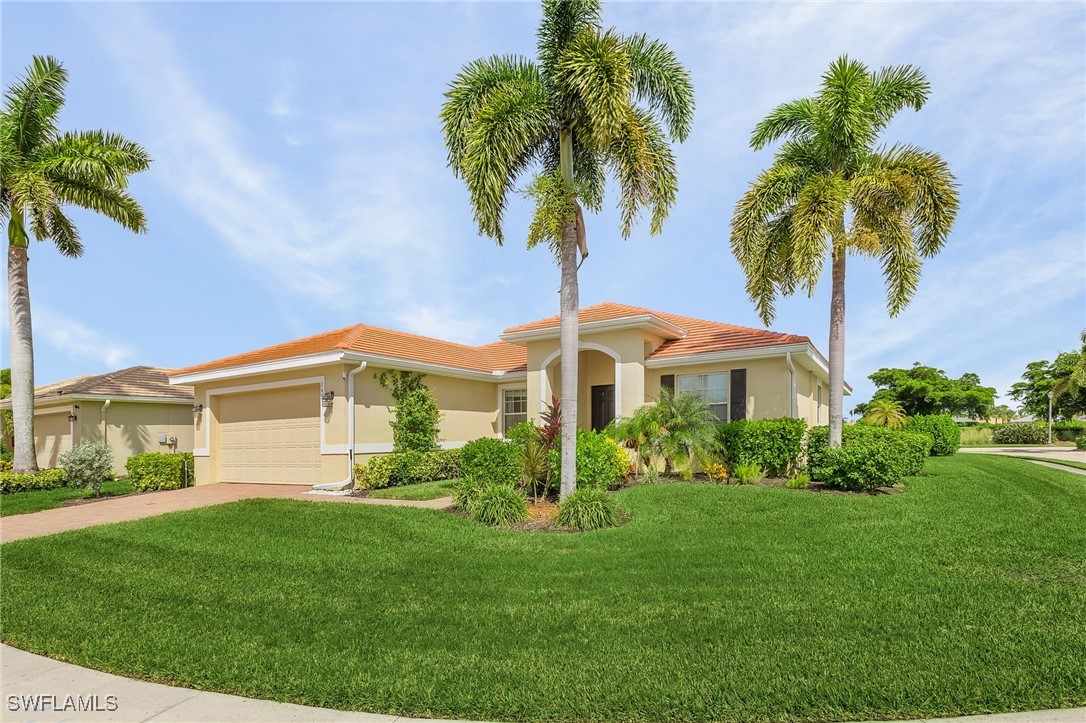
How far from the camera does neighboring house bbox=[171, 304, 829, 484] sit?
14.1 m

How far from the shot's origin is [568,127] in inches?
421

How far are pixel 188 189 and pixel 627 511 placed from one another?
38.0 ft

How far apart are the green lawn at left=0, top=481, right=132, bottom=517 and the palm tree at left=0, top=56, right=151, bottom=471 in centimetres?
218

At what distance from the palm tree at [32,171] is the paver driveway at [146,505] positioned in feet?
20.3

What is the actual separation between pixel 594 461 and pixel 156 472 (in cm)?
1309

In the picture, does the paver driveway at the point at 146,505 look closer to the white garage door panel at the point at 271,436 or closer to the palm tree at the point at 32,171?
the white garage door panel at the point at 271,436

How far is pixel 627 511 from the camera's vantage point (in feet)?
30.9

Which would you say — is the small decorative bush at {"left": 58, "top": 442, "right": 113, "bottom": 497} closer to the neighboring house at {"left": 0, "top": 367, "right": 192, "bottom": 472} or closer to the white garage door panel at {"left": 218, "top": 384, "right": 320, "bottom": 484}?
the white garage door panel at {"left": 218, "top": 384, "right": 320, "bottom": 484}

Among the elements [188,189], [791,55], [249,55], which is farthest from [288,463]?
[791,55]

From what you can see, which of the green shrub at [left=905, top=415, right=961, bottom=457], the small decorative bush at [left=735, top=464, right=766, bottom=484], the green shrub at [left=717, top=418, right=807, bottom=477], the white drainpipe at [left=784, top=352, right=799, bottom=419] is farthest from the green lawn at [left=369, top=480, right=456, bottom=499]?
the green shrub at [left=905, top=415, right=961, bottom=457]

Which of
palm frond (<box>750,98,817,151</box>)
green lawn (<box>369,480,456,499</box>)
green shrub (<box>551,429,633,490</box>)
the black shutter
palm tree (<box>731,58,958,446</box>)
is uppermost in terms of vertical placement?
palm frond (<box>750,98,817,151</box>)

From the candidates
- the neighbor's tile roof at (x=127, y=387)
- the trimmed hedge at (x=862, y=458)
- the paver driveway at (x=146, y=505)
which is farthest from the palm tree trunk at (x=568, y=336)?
the neighbor's tile roof at (x=127, y=387)

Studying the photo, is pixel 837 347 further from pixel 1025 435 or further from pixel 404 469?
pixel 1025 435

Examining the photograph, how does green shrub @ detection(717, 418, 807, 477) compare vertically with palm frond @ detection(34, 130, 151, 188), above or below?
below
